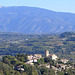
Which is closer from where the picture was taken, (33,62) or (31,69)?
(31,69)

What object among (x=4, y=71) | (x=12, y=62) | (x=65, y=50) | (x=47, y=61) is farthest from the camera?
(x=65, y=50)

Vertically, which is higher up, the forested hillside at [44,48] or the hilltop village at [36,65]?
the hilltop village at [36,65]

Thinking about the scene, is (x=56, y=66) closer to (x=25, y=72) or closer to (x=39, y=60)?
(x=39, y=60)

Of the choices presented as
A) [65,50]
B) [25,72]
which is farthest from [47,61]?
[65,50]

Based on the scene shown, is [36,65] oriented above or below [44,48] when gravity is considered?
above

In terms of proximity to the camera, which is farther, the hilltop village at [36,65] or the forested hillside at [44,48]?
the forested hillside at [44,48]

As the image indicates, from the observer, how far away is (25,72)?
45.3 meters

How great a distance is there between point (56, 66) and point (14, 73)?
491 inches

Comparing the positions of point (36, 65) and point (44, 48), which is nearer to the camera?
point (36, 65)

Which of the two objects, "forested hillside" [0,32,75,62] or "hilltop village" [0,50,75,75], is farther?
"forested hillside" [0,32,75,62]

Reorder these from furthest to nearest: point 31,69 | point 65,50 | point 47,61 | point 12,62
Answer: point 65,50
point 47,61
point 12,62
point 31,69

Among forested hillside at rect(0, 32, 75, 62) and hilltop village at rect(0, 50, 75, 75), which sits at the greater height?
hilltop village at rect(0, 50, 75, 75)

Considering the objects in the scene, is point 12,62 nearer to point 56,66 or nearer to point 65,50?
point 56,66

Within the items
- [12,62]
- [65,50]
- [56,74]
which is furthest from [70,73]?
[65,50]
